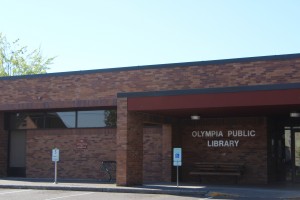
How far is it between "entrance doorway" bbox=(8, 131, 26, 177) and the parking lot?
264 inches

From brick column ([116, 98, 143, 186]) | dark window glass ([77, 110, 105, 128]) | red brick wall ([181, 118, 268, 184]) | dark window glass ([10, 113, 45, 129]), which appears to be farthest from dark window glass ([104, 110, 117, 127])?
brick column ([116, 98, 143, 186])

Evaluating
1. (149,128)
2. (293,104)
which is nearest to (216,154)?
(149,128)

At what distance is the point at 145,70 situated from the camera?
67.0 ft

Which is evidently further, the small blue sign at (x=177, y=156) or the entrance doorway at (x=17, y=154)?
the entrance doorway at (x=17, y=154)

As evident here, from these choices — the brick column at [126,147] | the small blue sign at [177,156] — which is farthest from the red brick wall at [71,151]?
the small blue sign at [177,156]

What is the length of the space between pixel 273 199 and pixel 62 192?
692 centimetres

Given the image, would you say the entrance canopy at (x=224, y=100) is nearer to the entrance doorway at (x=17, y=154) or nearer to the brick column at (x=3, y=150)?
the entrance doorway at (x=17, y=154)

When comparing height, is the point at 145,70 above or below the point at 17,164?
above

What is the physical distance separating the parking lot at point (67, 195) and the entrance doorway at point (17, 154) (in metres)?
6.71

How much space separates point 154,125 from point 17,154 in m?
7.20

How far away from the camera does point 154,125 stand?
21.3 metres

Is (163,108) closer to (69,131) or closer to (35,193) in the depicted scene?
(35,193)

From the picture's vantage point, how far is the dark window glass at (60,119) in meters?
22.6

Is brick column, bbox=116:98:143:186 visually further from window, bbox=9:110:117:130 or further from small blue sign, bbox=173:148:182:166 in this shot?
window, bbox=9:110:117:130
